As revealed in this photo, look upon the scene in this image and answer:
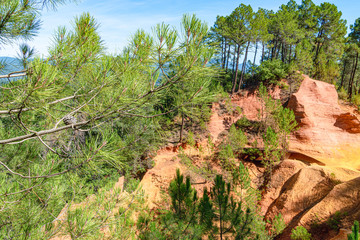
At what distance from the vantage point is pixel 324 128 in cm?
1277

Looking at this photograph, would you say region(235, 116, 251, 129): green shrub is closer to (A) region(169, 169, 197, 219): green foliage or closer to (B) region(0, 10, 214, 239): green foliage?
(A) region(169, 169, 197, 219): green foliage

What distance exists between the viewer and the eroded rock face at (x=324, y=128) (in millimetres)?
11617

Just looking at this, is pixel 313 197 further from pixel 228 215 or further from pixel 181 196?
pixel 181 196

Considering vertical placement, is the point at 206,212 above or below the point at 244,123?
below

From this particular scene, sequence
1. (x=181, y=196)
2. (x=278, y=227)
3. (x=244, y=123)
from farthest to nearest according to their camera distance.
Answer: (x=244, y=123)
(x=278, y=227)
(x=181, y=196)

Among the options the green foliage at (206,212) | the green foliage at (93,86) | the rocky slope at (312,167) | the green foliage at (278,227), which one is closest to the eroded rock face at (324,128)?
the rocky slope at (312,167)

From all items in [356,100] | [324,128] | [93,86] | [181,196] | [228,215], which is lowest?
[228,215]

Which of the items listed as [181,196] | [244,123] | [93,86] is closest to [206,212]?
[181,196]

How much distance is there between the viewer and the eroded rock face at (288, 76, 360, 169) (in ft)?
38.1

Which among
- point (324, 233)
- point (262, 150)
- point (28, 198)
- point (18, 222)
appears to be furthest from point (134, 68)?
point (262, 150)

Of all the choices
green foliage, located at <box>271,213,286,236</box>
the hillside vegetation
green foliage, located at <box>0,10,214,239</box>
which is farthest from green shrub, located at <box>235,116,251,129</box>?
green foliage, located at <box>0,10,214,239</box>

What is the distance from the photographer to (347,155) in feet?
38.1

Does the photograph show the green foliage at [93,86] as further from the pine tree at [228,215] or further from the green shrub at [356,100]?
the green shrub at [356,100]

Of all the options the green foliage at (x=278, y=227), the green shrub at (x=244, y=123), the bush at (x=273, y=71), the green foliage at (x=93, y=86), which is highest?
the bush at (x=273, y=71)
